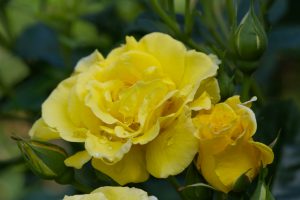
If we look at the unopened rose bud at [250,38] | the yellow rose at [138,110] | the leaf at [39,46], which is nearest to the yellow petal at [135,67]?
the yellow rose at [138,110]

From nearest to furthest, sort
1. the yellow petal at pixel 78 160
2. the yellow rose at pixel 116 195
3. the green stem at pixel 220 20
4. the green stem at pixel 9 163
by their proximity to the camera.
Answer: the yellow rose at pixel 116 195
the yellow petal at pixel 78 160
the green stem at pixel 220 20
the green stem at pixel 9 163

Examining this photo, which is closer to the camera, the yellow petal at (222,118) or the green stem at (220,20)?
the yellow petal at (222,118)

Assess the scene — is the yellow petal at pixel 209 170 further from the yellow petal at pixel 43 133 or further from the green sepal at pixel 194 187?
the yellow petal at pixel 43 133

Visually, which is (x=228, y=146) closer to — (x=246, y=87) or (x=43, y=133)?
(x=246, y=87)

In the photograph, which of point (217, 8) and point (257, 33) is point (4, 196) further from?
point (257, 33)

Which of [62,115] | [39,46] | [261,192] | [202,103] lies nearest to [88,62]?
[62,115]

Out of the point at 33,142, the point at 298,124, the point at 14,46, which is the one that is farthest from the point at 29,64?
the point at 33,142
